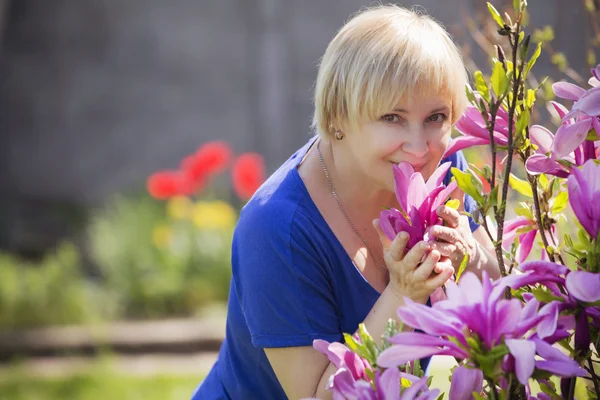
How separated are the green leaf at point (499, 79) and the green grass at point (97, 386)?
10.3 feet

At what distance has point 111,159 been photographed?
6.98 metres

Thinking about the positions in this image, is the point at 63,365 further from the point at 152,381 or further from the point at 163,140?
the point at 163,140

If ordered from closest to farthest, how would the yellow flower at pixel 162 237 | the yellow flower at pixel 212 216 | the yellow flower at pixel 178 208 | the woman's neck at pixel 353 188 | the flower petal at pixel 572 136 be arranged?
the flower petal at pixel 572 136, the woman's neck at pixel 353 188, the yellow flower at pixel 162 237, the yellow flower at pixel 212 216, the yellow flower at pixel 178 208

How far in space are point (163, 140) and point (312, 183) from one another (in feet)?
17.1

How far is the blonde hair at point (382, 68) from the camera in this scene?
1.58 metres

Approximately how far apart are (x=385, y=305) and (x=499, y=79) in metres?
0.51

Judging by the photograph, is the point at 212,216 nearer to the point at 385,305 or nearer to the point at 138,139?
the point at 138,139

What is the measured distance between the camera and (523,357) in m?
0.92

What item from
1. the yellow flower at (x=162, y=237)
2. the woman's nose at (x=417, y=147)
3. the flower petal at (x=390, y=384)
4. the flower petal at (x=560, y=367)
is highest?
the woman's nose at (x=417, y=147)

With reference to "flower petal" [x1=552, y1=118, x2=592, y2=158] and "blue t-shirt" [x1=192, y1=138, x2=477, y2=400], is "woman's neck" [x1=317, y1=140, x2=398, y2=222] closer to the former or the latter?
"blue t-shirt" [x1=192, y1=138, x2=477, y2=400]

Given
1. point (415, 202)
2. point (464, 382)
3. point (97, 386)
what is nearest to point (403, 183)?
point (415, 202)

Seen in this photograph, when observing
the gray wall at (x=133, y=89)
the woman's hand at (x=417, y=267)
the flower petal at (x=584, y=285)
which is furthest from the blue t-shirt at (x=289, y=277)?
the gray wall at (x=133, y=89)

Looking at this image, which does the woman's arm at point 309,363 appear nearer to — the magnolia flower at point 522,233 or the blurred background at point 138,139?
the magnolia flower at point 522,233

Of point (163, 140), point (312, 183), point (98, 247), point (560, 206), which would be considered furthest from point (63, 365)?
point (560, 206)
